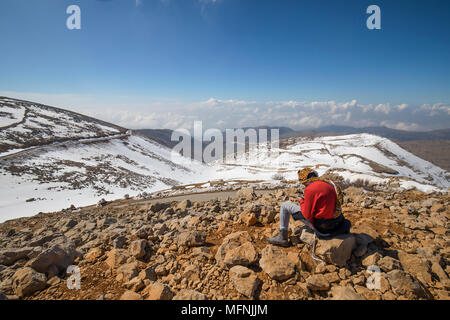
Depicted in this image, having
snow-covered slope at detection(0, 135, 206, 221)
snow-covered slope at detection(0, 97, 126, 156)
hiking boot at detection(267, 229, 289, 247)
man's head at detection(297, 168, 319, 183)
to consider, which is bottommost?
snow-covered slope at detection(0, 135, 206, 221)

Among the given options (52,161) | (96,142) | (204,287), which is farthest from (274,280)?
(96,142)

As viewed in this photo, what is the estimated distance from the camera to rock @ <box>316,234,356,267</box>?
365cm

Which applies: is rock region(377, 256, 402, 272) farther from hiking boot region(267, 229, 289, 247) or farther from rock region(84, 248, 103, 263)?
rock region(84, 248, 103, 263)

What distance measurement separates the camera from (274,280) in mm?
3545

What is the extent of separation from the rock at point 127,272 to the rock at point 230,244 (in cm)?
177

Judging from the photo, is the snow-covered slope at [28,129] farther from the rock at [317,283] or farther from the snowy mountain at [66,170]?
the rock at [317,283]

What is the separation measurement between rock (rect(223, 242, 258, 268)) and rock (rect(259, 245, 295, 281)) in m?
0.20

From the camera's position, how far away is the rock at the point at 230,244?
13.6 feet

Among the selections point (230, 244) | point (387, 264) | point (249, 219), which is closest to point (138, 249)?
point (230, 244)

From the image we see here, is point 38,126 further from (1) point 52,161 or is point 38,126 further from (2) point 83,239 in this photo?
(2) point 83,239

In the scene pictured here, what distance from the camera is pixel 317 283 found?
127 inches

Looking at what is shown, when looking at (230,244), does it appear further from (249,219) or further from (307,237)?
(307,237)

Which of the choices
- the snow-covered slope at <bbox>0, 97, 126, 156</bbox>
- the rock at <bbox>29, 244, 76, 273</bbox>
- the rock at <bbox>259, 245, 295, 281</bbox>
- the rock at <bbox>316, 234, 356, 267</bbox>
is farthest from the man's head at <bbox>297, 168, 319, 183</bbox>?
the snow-covered slope at <bbox>0, 97, 126, 156</bbox>

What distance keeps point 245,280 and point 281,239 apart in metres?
1.40
